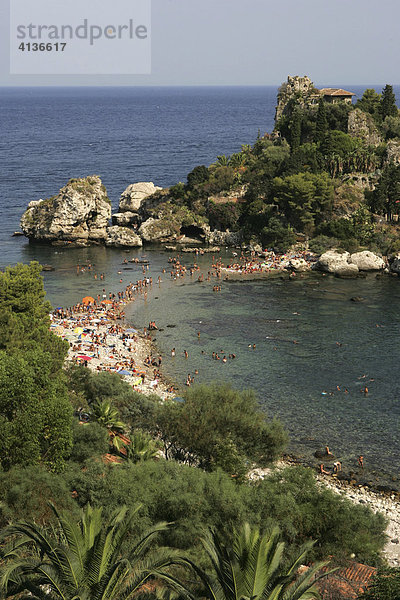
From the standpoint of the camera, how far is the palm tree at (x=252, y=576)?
43.9 ft

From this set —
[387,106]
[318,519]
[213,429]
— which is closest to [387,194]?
[387,106]

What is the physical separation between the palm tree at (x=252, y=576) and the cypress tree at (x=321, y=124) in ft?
264

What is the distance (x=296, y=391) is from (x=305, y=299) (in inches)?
796

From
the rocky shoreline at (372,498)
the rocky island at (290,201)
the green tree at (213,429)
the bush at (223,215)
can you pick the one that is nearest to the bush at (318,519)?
the rocky shoreline at (372,498)

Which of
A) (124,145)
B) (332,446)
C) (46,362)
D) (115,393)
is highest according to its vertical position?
(124,145)

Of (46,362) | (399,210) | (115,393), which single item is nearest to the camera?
(46,362)

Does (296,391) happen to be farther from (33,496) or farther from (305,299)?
(33,496)

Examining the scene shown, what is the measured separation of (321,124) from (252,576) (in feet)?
272

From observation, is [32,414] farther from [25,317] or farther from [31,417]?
[25,317]

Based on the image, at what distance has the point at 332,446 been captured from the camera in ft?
119

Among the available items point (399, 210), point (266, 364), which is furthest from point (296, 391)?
point (399, 210)

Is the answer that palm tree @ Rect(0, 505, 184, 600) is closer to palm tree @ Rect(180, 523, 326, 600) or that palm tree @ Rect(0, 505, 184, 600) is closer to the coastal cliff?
palm tree @ Rect(180, 523, 326, 600)

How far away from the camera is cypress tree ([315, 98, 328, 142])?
290 ft

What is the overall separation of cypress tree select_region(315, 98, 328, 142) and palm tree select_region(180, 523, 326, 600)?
80.4 metres
